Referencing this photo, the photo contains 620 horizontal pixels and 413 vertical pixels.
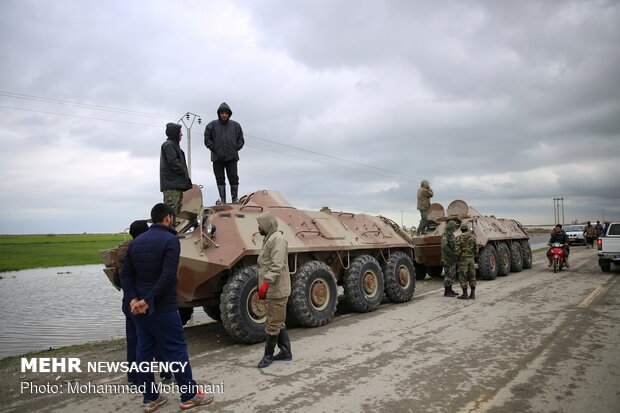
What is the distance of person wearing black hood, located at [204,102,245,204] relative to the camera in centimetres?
845

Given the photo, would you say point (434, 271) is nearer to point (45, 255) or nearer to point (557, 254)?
point (557, 254)

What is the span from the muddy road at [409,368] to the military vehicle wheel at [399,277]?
1230 mm

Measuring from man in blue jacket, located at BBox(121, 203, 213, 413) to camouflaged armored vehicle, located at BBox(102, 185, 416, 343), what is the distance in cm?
217

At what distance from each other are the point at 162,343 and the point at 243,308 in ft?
7.94

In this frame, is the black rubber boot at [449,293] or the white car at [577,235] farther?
the white car at [577,235]

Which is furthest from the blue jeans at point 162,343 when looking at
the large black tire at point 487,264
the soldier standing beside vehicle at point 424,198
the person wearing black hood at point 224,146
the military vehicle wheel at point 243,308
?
the soldier standing beside vehicle at point 424,198

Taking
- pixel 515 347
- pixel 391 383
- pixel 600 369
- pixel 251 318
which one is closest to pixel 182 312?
pixel 251 318

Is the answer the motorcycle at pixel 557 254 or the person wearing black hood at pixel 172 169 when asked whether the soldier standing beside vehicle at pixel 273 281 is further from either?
A: the motorcycle at pixel 557 254

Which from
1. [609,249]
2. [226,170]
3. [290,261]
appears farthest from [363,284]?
[609,249]

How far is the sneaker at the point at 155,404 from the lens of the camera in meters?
3.91

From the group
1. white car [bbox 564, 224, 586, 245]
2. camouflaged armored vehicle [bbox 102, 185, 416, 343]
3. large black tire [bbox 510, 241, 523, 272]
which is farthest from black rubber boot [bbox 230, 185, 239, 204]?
white car [bbox 564, 224, 586, 245]

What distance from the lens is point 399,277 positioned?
9.78 meters

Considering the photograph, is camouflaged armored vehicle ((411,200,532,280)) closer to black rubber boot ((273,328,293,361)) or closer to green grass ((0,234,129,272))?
black rubber boot ((273,328,293,361))

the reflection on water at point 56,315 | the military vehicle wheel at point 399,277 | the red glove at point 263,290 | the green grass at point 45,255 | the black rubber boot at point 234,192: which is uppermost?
the black rubber boot at point 234,192
